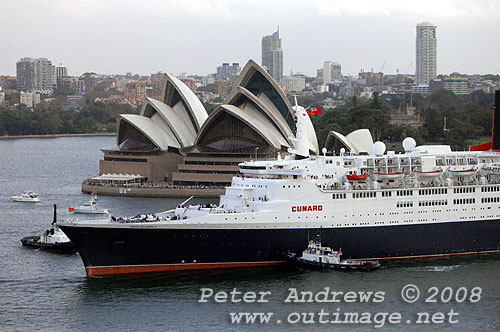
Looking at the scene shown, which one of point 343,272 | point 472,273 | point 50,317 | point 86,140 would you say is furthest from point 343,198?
point 86,140

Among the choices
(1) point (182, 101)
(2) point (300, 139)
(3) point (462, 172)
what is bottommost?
(3) point (462, 172)

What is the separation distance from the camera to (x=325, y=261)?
2764cm

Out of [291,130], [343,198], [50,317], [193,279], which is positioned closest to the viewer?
[50,317]

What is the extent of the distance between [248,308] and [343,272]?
14.9 feet

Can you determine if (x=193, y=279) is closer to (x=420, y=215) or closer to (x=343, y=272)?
(x=343, y=272)

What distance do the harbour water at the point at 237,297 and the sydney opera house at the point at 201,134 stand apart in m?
22.3

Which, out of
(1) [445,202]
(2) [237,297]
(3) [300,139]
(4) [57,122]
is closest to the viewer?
(2) [237,297]

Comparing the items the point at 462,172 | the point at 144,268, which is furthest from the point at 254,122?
the point at 144,268

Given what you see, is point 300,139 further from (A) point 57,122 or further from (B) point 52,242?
(A) point 57,122

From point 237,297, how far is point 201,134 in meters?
31.1

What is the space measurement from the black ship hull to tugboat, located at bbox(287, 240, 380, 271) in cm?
37

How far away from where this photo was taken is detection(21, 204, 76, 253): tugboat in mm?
32688

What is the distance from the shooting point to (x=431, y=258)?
29891mm

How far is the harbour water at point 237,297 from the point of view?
75.3ft
